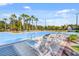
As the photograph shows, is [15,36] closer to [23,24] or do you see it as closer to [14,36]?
[14,36]

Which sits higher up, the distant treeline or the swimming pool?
the distant treeline

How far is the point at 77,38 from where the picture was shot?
1.59 metres

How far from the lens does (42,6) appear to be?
62.3 inches

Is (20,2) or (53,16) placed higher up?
(20,2)

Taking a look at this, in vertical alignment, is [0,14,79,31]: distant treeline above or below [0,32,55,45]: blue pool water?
above

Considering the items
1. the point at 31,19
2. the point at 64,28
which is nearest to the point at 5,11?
the point at 31,19

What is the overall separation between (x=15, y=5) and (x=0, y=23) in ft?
0.62

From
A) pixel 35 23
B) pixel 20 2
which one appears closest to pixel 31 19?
pixel 35 23

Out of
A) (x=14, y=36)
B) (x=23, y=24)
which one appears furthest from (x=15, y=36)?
(x=23, y=24)

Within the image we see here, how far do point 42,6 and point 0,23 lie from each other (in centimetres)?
36

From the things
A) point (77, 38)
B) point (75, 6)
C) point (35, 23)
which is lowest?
point (77, 38)

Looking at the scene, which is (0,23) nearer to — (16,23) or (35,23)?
(16,23)

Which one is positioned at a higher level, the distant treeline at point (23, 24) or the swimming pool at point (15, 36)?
the distant treeline at point (23, 24)

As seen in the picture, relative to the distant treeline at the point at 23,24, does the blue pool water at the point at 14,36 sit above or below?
below
